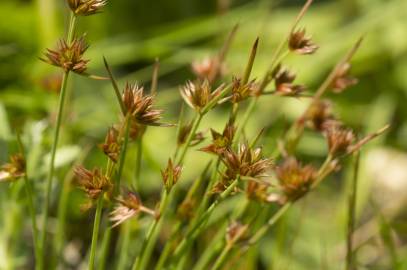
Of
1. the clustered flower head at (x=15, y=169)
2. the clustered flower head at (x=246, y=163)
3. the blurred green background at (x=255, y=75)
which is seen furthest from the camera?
the blurred green background at (x=255, y=75)

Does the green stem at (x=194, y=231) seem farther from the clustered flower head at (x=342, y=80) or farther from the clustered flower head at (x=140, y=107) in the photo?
the clustered flower head at (x=342, y=80)

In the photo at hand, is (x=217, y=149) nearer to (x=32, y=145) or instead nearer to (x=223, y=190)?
(x=223, y=190)

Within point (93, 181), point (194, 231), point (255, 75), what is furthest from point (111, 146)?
point (255, 75)

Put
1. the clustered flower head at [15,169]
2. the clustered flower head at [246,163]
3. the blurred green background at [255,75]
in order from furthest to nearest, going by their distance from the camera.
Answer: the blurred green background at [255,75] → the clustered flower head at [15,169] → the clustered flower head at [246,163]

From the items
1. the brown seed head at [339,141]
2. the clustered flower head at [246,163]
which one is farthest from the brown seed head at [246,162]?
the brown seed head at [339,141]

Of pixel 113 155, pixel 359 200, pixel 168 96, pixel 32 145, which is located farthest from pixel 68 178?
pixel 359 200

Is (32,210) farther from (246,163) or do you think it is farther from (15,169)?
(246,163)
